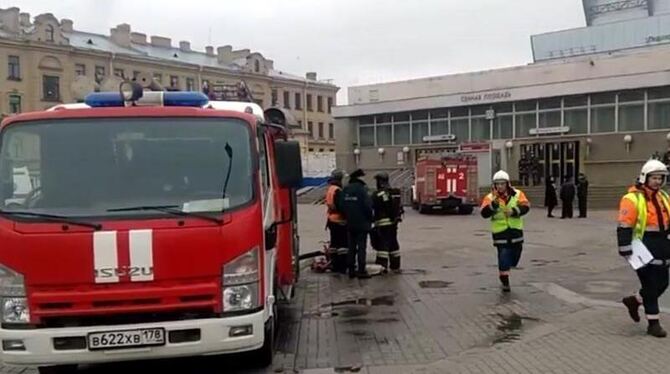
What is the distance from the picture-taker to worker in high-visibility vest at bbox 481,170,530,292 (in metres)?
10.3

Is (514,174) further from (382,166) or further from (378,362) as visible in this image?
(378,362)

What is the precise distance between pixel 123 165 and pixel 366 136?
46.2m

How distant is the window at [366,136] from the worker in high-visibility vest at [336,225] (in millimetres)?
38605

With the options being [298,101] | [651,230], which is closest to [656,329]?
[651,230]

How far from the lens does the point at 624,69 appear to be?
131 ft

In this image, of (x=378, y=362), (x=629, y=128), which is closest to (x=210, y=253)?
(x=378, y=362)

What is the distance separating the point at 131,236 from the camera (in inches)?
218

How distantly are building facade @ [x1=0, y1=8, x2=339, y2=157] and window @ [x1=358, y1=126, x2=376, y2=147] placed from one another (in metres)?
4.55

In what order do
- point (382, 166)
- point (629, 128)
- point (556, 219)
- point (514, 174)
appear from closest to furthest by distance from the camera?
point (556, 219), point (629, 128), point (514, 174), point (382, 166)

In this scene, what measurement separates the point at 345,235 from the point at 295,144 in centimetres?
589

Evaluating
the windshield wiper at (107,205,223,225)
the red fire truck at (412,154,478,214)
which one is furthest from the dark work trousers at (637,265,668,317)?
the red fire truck at (412,154,478,214)

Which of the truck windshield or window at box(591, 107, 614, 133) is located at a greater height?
window at box(591, 107, 614, 133)

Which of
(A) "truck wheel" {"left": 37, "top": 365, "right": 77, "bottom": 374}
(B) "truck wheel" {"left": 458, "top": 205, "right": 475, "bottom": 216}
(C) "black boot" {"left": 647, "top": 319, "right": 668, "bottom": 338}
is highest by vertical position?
(C) "black boot" {"left": 647, "top": 319, "right": 668, "bottom": 338}

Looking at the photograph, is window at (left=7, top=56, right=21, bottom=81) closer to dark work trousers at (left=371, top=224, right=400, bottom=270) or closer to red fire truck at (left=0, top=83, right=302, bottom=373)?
dark work trousers at (left=371, top=224, right=400, bottom=270)
